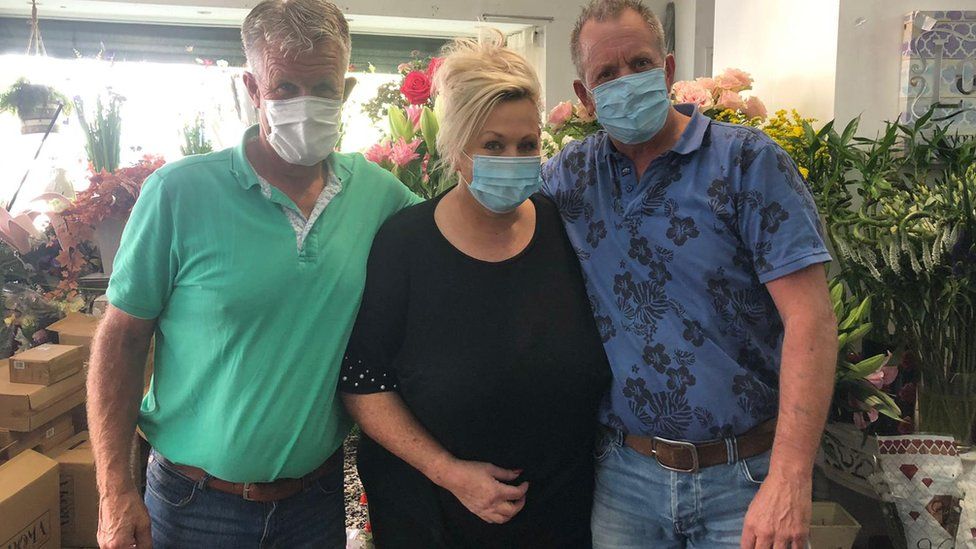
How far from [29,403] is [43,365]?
0.12 metres

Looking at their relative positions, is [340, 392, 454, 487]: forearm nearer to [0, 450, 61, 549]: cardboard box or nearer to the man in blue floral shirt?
the man in blue floral shirt

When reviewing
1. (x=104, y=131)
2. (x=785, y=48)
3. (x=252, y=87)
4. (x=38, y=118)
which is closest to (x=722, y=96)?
(x=785, y=48)

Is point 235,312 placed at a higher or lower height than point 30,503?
higher

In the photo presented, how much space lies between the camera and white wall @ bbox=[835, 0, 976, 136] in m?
2.48

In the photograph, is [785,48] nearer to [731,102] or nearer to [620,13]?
[731,102]

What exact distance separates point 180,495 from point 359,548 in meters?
0.77

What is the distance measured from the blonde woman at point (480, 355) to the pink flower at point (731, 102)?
4.61 ft

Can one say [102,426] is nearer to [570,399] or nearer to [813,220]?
[570,399]

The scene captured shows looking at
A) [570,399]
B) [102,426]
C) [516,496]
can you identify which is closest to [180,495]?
[102,426]

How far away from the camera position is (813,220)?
1222 millimetres

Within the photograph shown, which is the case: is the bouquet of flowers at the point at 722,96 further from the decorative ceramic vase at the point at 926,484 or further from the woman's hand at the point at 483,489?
the woman's hand at the point at 483,489

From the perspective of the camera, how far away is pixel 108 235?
2.57 m

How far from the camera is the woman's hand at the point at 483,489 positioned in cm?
132

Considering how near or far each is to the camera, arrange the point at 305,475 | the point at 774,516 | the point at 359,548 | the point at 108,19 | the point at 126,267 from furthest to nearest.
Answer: the point at 108,19 → the point at 359,548 → the point at 305,475 → the point at 126,267 → the point at 774,516
